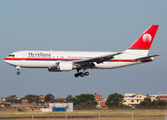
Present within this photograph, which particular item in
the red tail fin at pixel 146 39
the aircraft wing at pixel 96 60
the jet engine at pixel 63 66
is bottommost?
the jet engine at pixel 63 66

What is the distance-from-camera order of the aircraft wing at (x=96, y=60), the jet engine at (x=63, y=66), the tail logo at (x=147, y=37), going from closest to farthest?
the aircraft wing at (x=96, y=60) → the jet engine at (x=63, y=66) → the tail logo at (x=147, y=37)

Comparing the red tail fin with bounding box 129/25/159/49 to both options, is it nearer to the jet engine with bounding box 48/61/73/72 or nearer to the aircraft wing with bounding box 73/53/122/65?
the aircraft wing with bounding box 73/53/122/65

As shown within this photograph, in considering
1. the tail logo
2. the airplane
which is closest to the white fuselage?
the airplane

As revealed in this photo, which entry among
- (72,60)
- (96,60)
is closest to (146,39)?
(96,60)

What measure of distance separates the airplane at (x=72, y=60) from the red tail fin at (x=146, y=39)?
1851 mm

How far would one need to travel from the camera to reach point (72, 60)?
60.3 m

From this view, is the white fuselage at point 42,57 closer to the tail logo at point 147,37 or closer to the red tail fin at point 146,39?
the red tail fin at point 146,39

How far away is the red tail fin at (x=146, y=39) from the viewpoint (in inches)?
2667

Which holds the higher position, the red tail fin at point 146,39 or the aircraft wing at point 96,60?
Result: the red tail fin at point 146,39

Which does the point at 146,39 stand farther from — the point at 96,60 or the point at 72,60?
the point at 72,60

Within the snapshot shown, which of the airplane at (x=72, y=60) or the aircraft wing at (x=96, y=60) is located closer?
the aircraft wing at (x=96, y=60)

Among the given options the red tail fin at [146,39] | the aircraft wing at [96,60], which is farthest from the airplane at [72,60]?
the red tail fin at [146,39]

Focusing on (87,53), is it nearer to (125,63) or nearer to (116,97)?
(125,63)

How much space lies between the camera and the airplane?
58.1 metres
